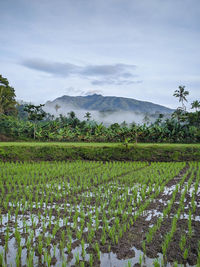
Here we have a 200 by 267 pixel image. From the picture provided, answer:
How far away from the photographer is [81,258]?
3318mm

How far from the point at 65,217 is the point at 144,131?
24186 millimetres

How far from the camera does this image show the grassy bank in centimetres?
1420

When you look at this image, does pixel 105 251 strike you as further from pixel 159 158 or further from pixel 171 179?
pixel 159 158

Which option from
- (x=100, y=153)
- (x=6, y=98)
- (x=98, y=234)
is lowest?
(x=98, y=234)

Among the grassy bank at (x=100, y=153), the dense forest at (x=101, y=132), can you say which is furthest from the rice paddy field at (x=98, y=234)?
the dense forest at (x=101, y=132)

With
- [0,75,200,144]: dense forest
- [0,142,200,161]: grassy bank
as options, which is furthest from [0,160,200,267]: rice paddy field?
[0,75,200,144]: dense forest

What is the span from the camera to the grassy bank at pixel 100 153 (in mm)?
14195

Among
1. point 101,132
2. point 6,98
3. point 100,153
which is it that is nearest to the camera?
point 100,153

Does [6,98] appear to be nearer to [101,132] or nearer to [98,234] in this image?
[101,132]

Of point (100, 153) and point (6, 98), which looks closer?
point (100, 153)

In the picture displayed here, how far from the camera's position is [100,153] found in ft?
48.6

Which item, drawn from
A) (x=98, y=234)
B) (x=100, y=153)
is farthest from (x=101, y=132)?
(x=98, y=234)

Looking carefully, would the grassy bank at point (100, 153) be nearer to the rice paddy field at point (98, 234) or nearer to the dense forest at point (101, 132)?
the rice paddy field at point (98, 234)

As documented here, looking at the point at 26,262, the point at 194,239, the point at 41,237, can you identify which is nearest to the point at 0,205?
the point at 41,237
